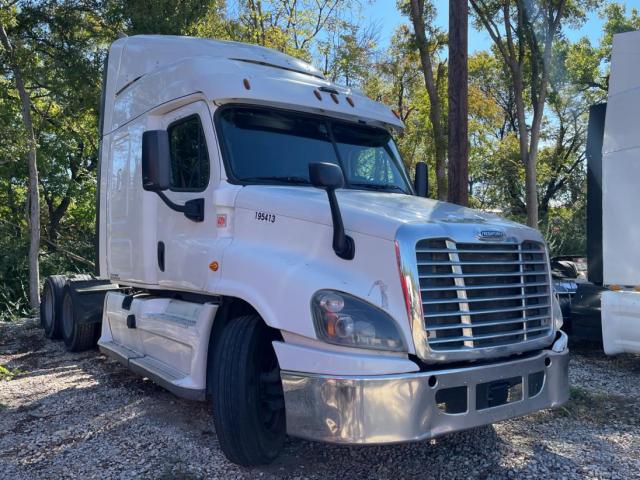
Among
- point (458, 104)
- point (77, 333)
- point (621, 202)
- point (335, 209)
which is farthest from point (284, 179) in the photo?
point (458, 104)

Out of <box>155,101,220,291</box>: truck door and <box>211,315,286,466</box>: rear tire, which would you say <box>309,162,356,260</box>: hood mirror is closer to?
<box>211,315,286,466</box>: rear tire

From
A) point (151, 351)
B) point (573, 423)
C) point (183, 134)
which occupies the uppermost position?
point (183, 134)

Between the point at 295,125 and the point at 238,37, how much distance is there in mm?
13911

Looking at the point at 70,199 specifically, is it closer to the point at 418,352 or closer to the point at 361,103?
the point at 361,103

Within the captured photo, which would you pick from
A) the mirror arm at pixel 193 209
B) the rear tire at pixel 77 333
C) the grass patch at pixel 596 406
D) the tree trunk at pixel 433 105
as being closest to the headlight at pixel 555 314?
the grass patch at pixel 596 406

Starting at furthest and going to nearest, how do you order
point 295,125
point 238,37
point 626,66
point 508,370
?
point 238,37 < point 626,66 < point 295,125 < point 508,370

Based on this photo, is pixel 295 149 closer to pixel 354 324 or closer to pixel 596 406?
pixel 354 324

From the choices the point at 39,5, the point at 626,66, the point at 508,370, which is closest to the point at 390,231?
the point at 508,370

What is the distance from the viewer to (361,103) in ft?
17.5

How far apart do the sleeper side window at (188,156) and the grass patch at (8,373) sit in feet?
A: 12.4

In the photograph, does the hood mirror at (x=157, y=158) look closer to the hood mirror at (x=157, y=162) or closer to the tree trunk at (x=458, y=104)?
the hood mirror at (x=157, y=162)

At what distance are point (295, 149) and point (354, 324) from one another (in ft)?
6.23

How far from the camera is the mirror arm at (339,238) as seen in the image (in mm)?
3586

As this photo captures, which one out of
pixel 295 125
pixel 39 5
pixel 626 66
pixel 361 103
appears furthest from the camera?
pixel 39 5
